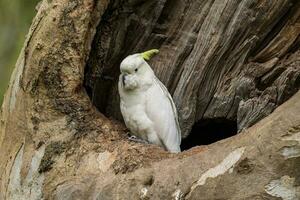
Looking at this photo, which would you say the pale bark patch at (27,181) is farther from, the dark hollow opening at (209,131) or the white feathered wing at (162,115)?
the dark hollow opening at (209,131)

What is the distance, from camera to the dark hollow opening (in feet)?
14.2

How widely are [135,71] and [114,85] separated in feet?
1.63

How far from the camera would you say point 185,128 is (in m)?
4.37

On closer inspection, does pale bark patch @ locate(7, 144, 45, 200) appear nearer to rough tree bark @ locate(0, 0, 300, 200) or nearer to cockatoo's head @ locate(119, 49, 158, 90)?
rough tree bark @ locate(0, 0, 300, 200)

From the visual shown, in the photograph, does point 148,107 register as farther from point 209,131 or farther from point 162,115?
→ point 209,131

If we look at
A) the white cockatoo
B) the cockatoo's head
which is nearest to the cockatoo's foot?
the white cockatoo

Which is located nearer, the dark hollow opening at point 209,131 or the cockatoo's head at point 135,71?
the cockatoo's head at point 135,71

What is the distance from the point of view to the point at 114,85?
453 cm

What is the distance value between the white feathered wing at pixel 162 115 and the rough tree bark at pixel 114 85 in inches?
7.9

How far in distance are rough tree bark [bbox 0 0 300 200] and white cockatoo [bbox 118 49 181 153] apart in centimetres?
16

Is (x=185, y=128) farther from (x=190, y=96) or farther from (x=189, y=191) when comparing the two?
(x=189, y=191)

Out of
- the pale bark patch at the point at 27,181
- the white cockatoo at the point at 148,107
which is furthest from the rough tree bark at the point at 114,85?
the white cockatoo at the point at 148,107

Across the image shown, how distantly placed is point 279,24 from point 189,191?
141cm

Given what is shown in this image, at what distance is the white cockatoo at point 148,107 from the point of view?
4.09m
